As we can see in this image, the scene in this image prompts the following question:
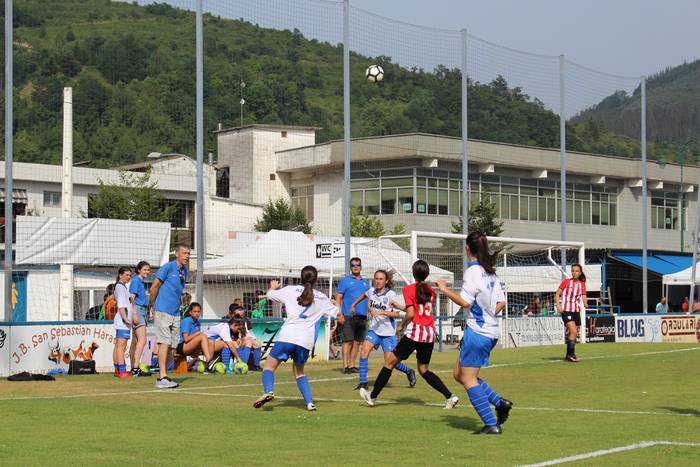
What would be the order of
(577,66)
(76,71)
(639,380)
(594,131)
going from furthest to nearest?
(76,71) < (594,131) < (577,66) < (639,380)

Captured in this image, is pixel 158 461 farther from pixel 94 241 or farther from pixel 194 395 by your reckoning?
pixel 94 241

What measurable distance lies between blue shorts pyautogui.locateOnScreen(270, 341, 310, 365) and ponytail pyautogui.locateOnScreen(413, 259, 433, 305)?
1615 mm

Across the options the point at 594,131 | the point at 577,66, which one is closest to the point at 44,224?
the point at 577,66

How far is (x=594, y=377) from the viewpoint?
1944 cm

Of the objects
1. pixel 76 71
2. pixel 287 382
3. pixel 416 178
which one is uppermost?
pixel 76 71

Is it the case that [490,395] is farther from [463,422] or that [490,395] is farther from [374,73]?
[374,73]

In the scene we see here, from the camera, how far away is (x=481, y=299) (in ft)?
37.0

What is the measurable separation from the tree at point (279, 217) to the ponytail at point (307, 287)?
Result: 44.6m

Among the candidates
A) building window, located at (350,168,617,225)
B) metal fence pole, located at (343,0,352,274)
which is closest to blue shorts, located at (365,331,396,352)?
metal fence pole, located at (343,0,352,274)

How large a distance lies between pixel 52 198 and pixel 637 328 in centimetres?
3572

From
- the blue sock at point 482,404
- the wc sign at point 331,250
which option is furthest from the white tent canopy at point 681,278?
the blue sock at point 482,404

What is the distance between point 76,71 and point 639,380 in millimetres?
65416

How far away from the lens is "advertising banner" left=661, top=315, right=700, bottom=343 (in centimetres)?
3872

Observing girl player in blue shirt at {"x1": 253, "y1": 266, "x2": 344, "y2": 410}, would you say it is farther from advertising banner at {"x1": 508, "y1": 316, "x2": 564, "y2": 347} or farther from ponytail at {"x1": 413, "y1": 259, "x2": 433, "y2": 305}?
advertising banner at {"x1": 508, "y1": 316, "x2": 564, "y2": 347}
